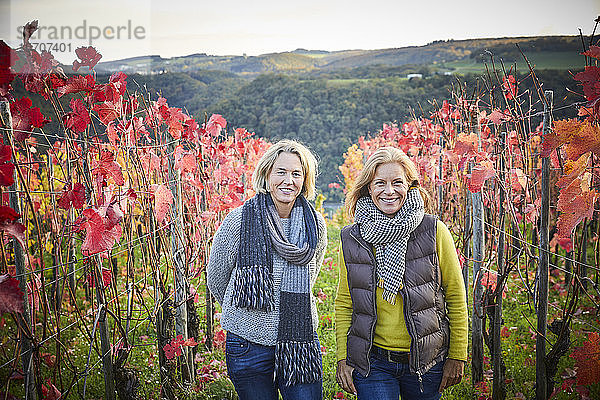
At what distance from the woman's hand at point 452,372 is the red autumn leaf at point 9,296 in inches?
63.0

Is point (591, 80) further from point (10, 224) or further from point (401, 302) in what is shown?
point (10, 224)

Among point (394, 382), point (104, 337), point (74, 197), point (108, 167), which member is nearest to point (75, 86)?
point (108, 167)

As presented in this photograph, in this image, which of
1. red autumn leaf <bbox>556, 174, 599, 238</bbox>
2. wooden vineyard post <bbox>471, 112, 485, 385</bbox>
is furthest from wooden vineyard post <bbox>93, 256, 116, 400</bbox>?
wooden vineyard post <bbox>471, 112, 485, 385</bbox>

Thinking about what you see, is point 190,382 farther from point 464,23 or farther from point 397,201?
point 464,23

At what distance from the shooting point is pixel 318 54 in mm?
47969

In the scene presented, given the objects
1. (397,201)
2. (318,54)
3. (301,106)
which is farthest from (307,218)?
(318,54)

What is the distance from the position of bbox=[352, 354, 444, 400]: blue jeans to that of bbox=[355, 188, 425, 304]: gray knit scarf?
284 millimetres

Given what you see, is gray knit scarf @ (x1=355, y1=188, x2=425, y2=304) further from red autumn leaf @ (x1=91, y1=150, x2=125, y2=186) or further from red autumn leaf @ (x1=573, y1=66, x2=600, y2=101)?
red autumn leaf @ (x1=91, y1=150, x2=125, y2=186)

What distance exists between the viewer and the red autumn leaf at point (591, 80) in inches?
63.8

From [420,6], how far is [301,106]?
984 cm

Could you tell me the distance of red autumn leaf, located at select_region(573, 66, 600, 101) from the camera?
5.32 ft

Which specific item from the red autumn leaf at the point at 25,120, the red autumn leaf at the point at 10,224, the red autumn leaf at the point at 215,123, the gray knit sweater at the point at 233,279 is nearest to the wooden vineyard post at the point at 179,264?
the red autumn leaf at the point at 215,123

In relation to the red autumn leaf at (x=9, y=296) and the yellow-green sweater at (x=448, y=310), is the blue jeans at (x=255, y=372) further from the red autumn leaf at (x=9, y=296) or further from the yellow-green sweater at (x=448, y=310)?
the red autumn leaf at (x=9, y=296)

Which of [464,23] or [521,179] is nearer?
[521,179]
